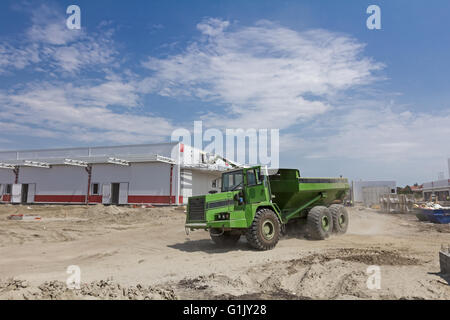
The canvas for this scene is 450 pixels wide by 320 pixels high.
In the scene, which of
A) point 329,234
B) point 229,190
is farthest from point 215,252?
point 329,234

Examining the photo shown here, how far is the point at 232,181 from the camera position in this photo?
11016mm

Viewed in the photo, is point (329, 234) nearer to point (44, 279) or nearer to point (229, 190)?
point (229, 190)

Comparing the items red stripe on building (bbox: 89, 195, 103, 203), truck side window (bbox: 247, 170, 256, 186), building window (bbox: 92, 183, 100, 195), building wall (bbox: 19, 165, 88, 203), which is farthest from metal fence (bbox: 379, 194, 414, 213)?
building wall (bbox: 19, 165, 88, 203)

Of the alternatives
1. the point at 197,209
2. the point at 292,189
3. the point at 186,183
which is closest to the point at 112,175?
the point at 186,183

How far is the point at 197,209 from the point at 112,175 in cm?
2368

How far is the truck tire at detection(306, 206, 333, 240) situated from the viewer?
12.2 meters

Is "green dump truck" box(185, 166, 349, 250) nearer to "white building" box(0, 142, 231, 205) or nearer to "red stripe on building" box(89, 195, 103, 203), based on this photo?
"white building" box(0, 142, 231, 205)

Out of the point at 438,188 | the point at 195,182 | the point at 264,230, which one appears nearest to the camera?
the point at 264,230

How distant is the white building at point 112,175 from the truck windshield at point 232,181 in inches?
714

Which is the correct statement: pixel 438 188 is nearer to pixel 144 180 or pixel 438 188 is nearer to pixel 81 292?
pixel 144 180

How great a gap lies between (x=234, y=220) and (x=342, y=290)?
4492 mm
